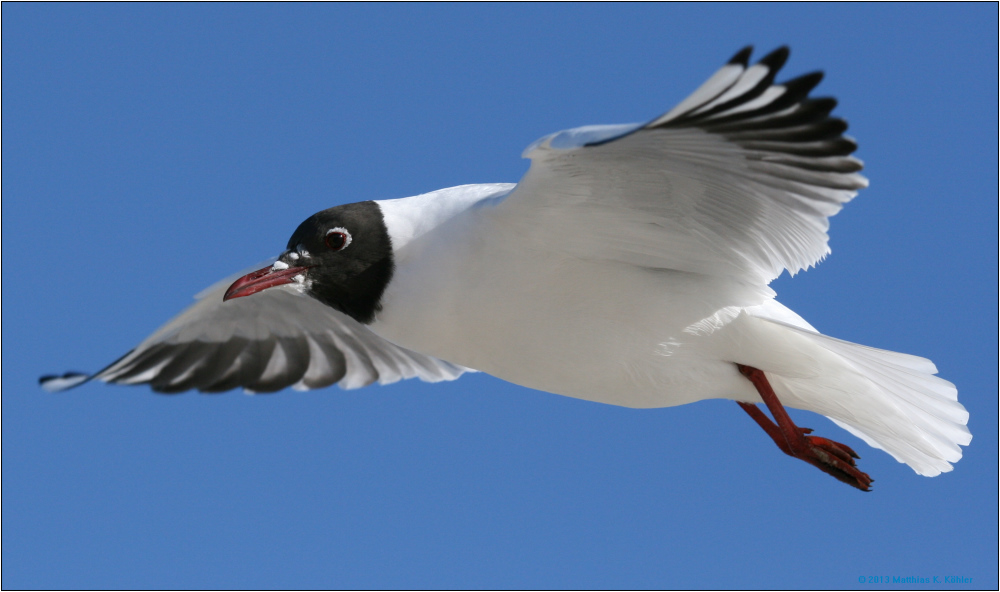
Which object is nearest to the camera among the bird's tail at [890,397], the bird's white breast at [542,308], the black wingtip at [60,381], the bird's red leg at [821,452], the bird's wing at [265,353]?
the bird's white breast at [542,308]

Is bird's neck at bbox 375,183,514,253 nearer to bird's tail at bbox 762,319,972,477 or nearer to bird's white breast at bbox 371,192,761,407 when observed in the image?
bird's white breast at bbox 371,192,761,407

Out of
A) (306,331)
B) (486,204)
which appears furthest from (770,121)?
(306,331)

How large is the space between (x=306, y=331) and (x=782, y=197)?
2.94 meters

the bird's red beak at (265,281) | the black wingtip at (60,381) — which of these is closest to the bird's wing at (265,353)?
the black wingtip at (60,381)

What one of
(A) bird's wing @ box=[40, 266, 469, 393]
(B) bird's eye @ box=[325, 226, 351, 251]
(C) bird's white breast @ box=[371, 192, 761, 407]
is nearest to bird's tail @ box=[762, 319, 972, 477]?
(C) bird's white breast @ box=[371, 192, 761, 407]

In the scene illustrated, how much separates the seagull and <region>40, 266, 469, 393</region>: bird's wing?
0.41 metres

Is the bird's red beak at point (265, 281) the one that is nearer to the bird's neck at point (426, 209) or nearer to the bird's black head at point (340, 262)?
the bird's black head at point (340, 262)

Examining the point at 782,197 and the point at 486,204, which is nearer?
the point at 782,197

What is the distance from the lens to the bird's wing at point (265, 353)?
18.1 feet

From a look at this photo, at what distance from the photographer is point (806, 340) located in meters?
4.39

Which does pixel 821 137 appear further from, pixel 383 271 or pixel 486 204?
pixel 383 271

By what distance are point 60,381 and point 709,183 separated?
10.6 ft

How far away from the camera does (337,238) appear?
14.1 feet

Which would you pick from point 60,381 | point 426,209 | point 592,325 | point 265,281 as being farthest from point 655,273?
point 60,381
